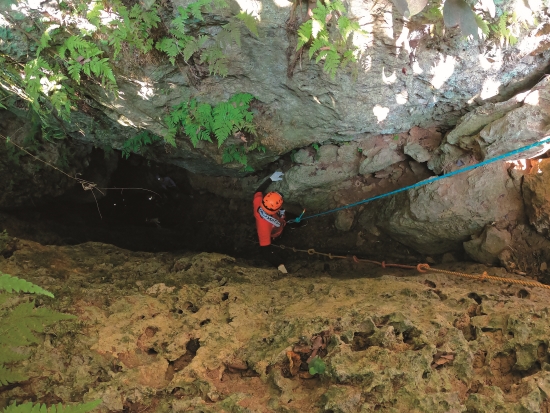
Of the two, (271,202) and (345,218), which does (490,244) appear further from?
(271,202)

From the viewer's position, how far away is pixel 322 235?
675 cm

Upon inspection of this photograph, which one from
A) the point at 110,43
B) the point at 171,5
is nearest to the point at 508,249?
the point at 171,5

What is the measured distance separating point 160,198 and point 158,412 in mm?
5963

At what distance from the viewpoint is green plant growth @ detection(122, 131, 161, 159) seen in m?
5.91

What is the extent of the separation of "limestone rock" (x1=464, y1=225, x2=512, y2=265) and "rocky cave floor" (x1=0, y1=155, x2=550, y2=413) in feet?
0.66

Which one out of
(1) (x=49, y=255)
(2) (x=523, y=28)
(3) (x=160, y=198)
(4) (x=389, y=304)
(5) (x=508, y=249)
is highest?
(2) (x=523, y=28)

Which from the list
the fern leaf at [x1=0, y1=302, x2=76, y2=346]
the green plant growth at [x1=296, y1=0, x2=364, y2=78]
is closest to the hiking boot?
the green plant growth at [x1=296, y1=0, x2=364, y2=78]

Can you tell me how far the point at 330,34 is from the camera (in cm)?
396

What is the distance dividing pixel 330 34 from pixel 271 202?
2.67 m

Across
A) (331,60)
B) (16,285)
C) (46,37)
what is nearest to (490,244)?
(331,60)

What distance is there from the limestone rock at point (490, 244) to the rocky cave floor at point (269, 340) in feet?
0.66

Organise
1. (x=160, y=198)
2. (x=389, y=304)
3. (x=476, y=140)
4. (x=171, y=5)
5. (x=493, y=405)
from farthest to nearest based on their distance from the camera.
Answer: (x=160, y=198)
(x=476, y=140)
(x=171, y=5)
(x=389, y=304)
(x=493, y=405)

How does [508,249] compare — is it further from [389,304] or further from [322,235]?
[322,235]

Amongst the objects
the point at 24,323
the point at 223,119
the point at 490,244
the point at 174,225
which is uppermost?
the point at 223,119
